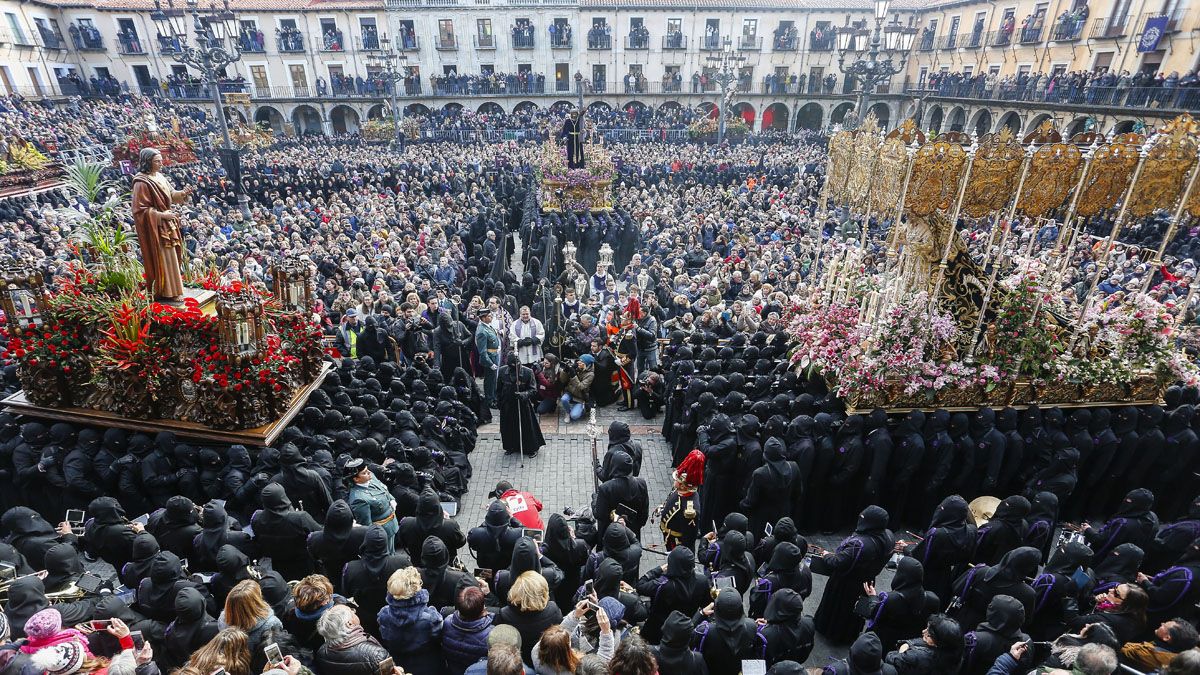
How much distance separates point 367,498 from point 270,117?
4796 centimetres

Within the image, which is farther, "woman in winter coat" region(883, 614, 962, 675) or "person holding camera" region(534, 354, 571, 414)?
"person holding camera" region(534, 354, 571, 414)

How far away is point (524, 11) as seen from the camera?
42156 mm

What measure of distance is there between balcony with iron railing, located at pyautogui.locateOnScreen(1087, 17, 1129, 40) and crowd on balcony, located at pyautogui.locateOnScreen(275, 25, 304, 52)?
46140 millimetres

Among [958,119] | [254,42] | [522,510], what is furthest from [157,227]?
[254,42]

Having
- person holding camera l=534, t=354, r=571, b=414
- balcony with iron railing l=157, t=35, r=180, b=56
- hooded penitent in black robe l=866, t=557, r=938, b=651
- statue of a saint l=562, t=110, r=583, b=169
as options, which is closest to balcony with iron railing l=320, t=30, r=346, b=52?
balcony with iron railing l=157, t=35, r=180, b=56

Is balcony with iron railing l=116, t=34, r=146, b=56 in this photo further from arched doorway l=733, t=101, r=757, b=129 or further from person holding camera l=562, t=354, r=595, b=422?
person holding camera l=562, t=354, r=595, b=422

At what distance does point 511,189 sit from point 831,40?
33.0 meters

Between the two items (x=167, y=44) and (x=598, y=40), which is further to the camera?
(x=598, y=40)

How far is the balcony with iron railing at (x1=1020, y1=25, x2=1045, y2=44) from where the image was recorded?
3225 centimetres

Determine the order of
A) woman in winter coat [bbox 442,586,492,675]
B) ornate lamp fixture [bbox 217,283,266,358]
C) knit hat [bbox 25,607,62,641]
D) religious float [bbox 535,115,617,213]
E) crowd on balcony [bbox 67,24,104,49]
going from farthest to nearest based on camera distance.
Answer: crowd on balcony [bbox 67,24,104,49] < religious float [bbox 535,115,617,213] < ornate lamp fixture [bbox 217,283,266,358] < woman in winter coat [bbox 442,586,492,675] < knit hat [bbox 25,607,62,641]

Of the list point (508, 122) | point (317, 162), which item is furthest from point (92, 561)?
point (508, 122)

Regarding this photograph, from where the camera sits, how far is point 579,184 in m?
18.5

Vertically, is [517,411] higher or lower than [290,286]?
lower

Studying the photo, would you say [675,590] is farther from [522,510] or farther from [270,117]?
[270,117]
